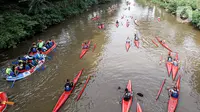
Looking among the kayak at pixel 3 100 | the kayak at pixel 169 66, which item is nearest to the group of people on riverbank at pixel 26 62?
the kayak at pixel 3 100

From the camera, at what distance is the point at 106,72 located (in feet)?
50.4

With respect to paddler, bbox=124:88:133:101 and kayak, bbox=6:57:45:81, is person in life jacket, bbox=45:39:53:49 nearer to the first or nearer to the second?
kayak, bbox=6:57:45:81

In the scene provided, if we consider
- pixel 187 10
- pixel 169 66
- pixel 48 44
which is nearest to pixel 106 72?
pixel 169 66

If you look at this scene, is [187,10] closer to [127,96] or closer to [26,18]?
[127,96]

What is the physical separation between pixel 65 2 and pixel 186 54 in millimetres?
22474

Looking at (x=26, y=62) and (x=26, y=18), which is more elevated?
(x=26, y=18)

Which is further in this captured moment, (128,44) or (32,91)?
(128,44)

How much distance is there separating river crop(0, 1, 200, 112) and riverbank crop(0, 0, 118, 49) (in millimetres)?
1095

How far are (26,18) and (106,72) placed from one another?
12885 millimetres

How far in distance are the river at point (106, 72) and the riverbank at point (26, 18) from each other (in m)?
1.10

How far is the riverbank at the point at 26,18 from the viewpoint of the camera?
61.0 feet

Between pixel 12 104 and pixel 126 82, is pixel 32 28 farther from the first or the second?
pixel 126 82

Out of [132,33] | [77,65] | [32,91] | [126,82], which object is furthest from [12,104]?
[132,33]

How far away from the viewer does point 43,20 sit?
24578 millimetres
